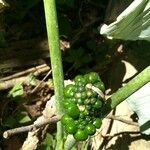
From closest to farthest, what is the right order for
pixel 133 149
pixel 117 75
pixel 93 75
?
Answer: 1. pixel 93 75
2. pixel 133 149
3. pixel 117 75

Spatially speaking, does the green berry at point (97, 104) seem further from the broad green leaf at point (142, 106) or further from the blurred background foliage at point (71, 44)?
the blurred background foliage at point (71, 44)

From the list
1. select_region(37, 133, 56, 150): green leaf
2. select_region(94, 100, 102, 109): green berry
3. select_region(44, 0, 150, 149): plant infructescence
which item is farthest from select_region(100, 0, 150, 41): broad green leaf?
select_region(37, 133, 56, 150): green leaf

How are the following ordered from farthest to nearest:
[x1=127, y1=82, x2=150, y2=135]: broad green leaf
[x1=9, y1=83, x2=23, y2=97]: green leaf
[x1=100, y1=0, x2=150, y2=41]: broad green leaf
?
[x1=9, y1=83, x2=23, y2=97]: green leaf
[x1=127, y1=82, x2=150, y2=135]: broad green leaf
[x1=100, y1=0, x2=150, y2=41]: broad green leaf

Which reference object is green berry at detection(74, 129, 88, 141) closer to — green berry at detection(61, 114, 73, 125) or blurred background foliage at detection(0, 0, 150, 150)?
green berry at detection(61, 114, 73, 125)

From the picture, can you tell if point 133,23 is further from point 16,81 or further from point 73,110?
point 16,81

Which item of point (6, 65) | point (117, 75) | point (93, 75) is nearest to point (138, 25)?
point (93, 75)

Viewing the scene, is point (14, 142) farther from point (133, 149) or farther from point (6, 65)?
point (133, 149)

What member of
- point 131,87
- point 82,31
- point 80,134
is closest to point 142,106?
point 131,87
